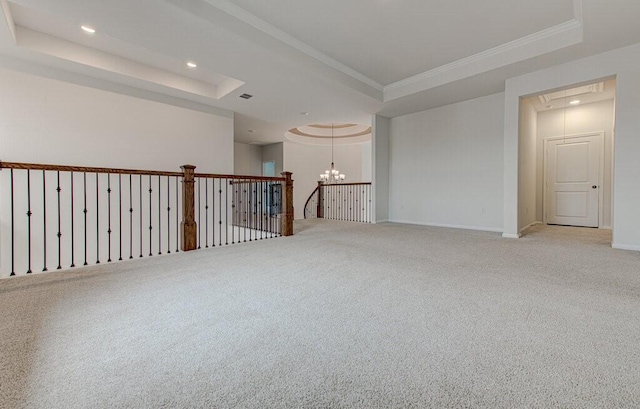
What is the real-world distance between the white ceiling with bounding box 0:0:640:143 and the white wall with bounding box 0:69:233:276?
1.09ft

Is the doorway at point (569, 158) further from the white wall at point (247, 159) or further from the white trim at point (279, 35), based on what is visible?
the white wall at point (247, 159)

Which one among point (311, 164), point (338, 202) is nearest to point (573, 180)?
point (338, 202)

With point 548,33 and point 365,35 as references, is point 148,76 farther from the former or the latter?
point 548,33

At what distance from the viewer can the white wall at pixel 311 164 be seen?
1051 centimetres

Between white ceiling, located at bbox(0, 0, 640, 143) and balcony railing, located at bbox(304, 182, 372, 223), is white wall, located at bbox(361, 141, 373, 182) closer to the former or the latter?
balcony railing, located at bbox(304, 182, 372, 223)

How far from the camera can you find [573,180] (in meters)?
6.20

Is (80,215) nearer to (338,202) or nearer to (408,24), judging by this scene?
(408,24)

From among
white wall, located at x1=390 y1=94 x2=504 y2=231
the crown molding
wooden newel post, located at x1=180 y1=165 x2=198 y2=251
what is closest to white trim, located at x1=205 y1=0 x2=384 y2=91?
the crown molding

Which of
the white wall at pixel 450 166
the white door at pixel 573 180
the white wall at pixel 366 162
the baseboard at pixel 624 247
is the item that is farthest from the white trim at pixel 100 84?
the white door at pixel 573 180

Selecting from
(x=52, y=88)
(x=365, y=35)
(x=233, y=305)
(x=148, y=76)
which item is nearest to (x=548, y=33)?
(x=365, y=35)

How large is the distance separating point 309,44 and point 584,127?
633 cm

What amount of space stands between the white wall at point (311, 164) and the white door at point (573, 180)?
679 cm

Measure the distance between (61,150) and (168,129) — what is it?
1.73 metres

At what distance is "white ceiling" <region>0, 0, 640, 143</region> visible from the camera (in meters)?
3.10
